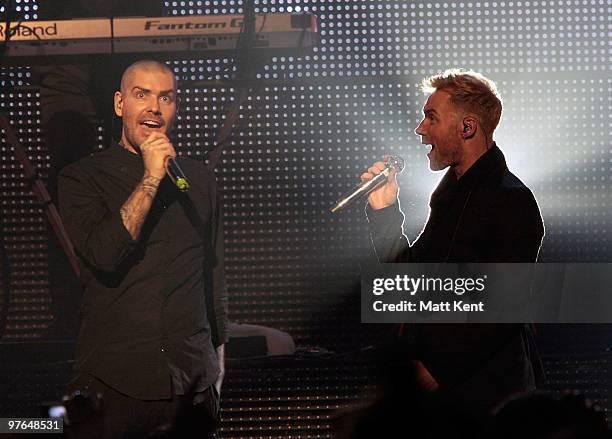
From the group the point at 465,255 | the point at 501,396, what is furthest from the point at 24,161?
the point at 501,396

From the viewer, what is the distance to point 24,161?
12.8 ft

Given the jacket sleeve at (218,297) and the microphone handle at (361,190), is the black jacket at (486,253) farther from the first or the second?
the jacket sleeve at (218,297)

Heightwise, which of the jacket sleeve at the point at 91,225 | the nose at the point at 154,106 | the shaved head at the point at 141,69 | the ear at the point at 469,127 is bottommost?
the jacket sleeve at the point at 91,225

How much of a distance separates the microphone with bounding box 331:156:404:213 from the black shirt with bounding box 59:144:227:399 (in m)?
0.53

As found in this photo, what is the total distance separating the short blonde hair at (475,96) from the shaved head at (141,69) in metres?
0.99

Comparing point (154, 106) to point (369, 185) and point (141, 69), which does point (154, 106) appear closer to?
point (141, 69)

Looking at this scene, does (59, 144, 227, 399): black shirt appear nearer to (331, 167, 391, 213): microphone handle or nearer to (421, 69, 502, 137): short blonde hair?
(331, 167, 391, 213): microphone handle

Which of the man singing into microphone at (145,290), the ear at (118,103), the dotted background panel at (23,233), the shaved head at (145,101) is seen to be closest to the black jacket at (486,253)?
the man singing into microphone at (145,290)

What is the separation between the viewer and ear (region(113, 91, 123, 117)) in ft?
12.3

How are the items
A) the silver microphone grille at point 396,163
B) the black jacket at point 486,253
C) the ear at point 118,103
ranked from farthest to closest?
→ the silver microphone grille at point 396,163 < the ear at point 118,103 < the black jacket at point 486,253

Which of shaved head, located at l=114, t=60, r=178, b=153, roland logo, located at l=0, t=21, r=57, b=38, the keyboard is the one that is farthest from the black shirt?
roland logo, located at l=0, t=21, r=57, b=38

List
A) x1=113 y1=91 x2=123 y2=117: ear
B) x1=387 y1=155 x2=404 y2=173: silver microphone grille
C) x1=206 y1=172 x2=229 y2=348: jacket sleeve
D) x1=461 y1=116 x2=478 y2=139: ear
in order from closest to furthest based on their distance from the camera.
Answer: x1=461 y1=116 x2=478 y2=139: ear < x1=206 y1=172 x2=229 y2=348: jacket sleeve < x1=113 y1=91 x2=123 y2=117: ear < x1=387 y1=155 x2=404 y2=173: silver microphone grille

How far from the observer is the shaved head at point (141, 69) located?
3789 mm

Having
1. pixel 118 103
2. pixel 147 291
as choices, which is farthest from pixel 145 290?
pixel 118 103
